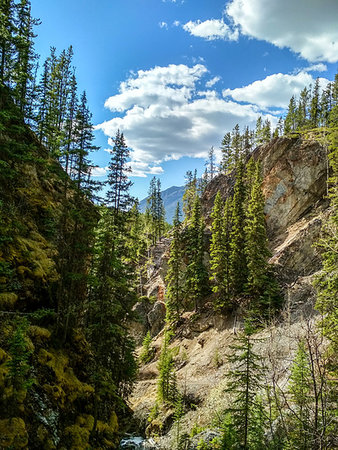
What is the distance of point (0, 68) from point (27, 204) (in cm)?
984

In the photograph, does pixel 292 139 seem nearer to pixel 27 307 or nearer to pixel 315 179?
pixel 315 179

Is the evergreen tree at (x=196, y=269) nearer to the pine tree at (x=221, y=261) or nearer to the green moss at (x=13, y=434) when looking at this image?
the pine tree at (x=221, y=261)

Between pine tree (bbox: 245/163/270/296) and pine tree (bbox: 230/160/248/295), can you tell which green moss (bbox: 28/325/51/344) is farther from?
pine tree (bbox: 230/160/248/295)

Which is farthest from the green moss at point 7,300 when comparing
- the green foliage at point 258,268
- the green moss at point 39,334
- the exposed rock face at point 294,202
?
the exposed rock face at point 294,202

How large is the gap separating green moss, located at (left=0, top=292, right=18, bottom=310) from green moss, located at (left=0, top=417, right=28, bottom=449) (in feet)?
14.2

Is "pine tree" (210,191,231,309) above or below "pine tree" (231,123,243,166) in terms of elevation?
below

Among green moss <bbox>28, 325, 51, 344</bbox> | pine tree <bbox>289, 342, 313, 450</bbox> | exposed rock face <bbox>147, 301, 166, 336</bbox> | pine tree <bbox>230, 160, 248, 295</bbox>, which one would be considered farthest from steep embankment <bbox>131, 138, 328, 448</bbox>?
green moss <bbox>28, 325, 51, 344</bbox>

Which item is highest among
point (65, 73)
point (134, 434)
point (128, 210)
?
point (65, 73)

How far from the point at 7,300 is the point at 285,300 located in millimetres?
26924

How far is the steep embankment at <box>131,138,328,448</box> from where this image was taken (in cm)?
2096

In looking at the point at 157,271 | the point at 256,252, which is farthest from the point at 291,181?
the point at 157,271

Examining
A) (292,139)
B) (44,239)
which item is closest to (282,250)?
(292,139)

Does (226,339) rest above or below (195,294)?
below

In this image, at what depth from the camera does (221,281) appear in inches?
1325
